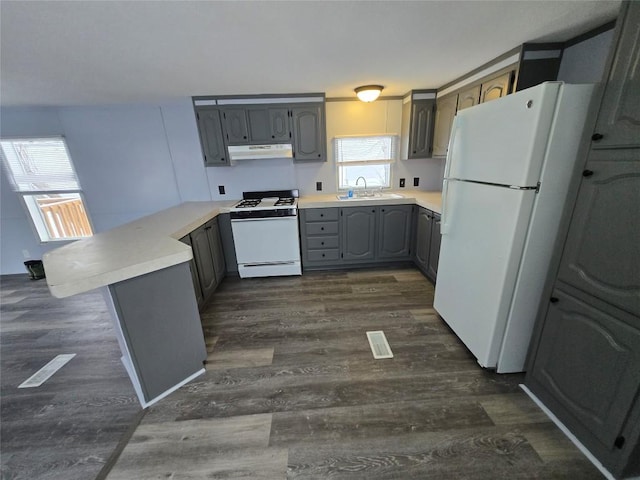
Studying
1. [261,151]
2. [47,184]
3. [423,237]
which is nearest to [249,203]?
[261,151]

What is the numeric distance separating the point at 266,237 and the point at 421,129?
2468 millimetres

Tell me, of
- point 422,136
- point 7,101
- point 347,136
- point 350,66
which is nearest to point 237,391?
point 350,66

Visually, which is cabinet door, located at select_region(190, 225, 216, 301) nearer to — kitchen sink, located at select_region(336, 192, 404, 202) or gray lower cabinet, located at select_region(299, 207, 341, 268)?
gray lower cabinet, located at select_region(299, 207, 341, 268)

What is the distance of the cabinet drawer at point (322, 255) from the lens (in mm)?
3260

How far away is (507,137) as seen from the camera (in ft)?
4.49

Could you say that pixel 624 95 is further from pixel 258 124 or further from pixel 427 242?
pixel 258 124

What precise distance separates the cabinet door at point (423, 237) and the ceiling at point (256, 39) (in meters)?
1.46

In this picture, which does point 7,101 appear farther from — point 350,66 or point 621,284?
point 621,284

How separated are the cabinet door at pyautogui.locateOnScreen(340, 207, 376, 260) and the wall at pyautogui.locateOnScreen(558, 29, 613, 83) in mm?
1943

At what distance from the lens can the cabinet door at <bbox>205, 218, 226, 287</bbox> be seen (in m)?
2.81

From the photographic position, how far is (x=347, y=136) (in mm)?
3414

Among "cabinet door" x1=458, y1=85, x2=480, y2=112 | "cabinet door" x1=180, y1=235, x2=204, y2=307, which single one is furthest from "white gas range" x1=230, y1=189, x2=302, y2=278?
"cabinet door" x1=458, y1=85, x2=480, y2=112

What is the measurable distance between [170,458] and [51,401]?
1111 mm

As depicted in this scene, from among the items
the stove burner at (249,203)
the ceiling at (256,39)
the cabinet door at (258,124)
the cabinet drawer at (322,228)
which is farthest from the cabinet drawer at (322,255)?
the ceiling at (256,39)
